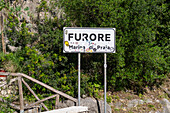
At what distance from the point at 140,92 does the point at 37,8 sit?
5.36m

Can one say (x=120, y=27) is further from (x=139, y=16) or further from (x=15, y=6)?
(x=15, y=6)

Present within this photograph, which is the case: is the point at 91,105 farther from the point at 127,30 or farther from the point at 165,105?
the point at 165,105

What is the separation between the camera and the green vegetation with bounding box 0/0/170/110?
21.1ft

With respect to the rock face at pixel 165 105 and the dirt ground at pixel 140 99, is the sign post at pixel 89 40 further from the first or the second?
the rock face at pixel 165 105

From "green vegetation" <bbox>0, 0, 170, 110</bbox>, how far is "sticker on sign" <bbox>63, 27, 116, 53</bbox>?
106 cm

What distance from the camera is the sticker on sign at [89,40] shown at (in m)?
5.27

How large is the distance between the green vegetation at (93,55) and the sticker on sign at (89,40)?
1062mm

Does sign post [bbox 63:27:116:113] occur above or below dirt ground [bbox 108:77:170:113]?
above

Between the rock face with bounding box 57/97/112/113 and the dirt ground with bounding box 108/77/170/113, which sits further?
the dirt ground with bounding box 108/77/170/113

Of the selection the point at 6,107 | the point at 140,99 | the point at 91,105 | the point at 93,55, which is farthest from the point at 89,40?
the point at 140,99

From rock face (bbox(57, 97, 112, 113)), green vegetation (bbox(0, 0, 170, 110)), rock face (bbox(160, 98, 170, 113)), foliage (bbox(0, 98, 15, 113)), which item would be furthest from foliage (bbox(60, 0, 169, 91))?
foliage (bbox(0, 98, 15, 113))

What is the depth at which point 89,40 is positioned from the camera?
5352 mm

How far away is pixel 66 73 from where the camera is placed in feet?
23.0

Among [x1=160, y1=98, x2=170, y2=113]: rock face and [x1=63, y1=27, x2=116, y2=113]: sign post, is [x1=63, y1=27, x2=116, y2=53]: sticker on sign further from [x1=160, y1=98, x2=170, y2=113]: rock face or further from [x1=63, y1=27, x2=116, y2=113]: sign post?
[x1=160, y1=98, x2=170, y2=113]: rock face
